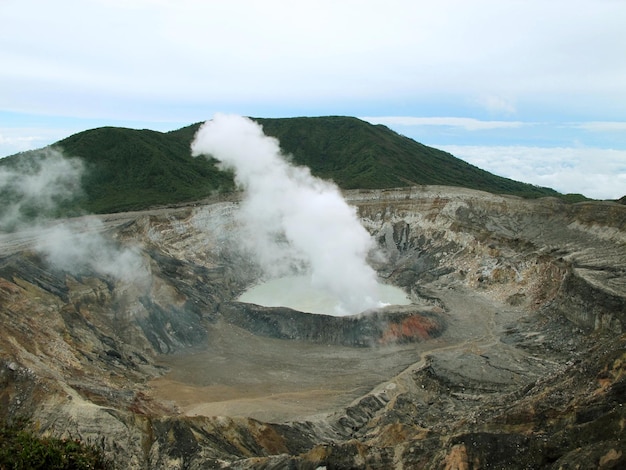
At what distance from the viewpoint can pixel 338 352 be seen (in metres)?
39.7

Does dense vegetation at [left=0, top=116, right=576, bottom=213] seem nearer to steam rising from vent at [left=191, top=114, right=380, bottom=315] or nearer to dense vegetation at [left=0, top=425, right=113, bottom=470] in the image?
steam rising from vent at [left=191, top=114, right=380, bottom=315]

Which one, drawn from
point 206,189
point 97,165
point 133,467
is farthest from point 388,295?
point 97,165

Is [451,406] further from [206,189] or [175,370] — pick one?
[206,189]

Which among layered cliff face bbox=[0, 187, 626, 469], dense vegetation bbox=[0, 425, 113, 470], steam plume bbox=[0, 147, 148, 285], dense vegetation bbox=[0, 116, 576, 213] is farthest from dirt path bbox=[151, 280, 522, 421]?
dense vegetation bbox=[0, 116, 576, 213]

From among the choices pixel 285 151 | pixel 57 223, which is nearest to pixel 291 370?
pixel 57 223

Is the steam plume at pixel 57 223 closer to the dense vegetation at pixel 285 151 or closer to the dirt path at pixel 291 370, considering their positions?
the dense vegetation at pixel 285 151

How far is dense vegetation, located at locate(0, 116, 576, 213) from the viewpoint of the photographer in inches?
3644

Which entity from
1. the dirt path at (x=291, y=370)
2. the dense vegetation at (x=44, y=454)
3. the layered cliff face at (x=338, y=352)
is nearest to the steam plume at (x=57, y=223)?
the layered cliff face at (x=338, y=352)

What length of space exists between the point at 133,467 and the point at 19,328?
15178 millimetres

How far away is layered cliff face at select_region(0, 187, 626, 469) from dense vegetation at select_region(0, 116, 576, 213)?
1239 inches

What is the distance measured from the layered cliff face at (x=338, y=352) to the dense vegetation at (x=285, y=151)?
103 feet

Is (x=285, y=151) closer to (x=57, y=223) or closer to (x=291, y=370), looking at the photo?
(x=57, y=223)

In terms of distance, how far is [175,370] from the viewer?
36.3 meters

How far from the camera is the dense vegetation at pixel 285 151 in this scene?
92.6 meters
